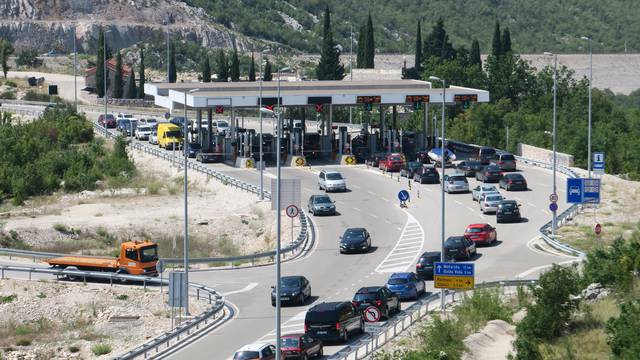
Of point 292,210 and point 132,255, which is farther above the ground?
point 292,210

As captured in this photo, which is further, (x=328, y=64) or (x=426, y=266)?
(x=328, y=64)

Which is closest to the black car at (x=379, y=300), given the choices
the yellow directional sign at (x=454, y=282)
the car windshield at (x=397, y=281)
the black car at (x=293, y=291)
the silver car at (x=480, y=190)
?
the yellow directional sign at (x=454, y=282)

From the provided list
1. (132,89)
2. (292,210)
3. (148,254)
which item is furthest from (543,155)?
(132,89)

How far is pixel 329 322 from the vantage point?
45.6 m

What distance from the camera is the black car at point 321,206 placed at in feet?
243

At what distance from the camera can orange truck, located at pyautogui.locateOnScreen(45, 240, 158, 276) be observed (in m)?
59.2

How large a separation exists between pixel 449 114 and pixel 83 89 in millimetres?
40581

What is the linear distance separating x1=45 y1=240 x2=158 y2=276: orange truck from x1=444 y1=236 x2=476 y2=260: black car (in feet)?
41.6

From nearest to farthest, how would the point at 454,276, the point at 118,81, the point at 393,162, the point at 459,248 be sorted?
the point at 454,276
the point at 459,248
the point at 393,162
the point at 118,81

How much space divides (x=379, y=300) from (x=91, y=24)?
485ft

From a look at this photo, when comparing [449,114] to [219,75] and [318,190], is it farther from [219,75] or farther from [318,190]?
[318,190]

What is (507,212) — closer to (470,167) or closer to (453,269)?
(470,167)

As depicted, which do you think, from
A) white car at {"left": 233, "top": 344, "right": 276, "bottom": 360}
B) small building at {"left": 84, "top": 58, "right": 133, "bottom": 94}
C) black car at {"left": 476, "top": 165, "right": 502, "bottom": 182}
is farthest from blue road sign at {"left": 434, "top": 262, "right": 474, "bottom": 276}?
small building at {"left": 84, "top": 58, "right": 133, "bottom": 94}

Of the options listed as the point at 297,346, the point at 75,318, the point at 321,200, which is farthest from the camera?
the point at 321,200
